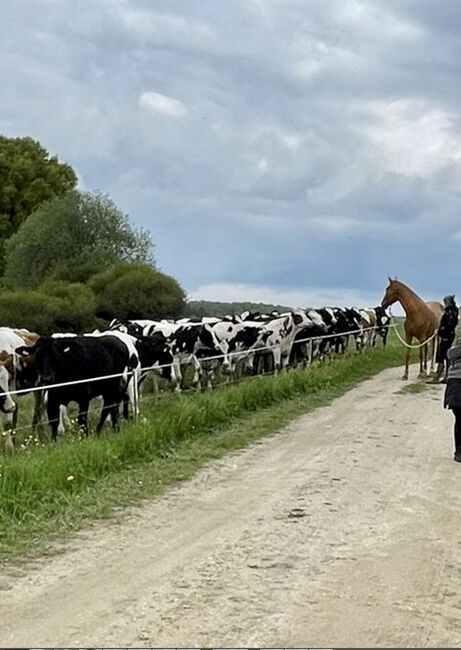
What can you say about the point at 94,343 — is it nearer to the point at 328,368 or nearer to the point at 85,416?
the point at 85,416

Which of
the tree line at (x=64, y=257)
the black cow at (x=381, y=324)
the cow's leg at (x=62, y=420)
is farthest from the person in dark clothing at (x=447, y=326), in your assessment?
the tree line at (x=64, y=257)

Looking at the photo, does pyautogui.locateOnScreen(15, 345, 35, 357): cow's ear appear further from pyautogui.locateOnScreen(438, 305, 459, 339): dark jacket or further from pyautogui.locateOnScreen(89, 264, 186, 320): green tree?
pyautogui.locateOnScreen(89, 264, 186, 320): green tree

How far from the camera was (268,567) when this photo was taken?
7.82 m

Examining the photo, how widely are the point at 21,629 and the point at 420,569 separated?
3.14 meters

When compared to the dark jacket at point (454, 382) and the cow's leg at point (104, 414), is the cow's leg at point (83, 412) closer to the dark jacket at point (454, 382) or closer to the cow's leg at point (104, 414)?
the cow's leg at point (104, 414)

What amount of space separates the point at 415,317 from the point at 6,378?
12530 mm

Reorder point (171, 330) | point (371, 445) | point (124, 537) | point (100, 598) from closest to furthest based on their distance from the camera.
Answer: point (100, 598)
point (124, 537)
point (371, 445)
point (171, 330)

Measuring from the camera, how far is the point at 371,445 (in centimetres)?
1388

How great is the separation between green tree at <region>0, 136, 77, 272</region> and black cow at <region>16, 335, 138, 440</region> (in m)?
42.2

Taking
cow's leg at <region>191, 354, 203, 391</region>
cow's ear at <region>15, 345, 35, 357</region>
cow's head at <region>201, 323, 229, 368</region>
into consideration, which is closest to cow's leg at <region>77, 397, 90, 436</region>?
cow's ear at <region>15, 345, 35, 357</region>

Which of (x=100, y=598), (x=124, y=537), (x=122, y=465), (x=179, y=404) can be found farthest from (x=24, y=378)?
(x=100, y=598)

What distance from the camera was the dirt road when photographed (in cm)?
631

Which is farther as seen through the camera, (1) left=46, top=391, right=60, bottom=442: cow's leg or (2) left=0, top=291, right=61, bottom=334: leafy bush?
(2) left=0, top=291, right=61, bottom=334: leafy bush

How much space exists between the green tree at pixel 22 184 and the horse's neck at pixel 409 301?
116 ft
